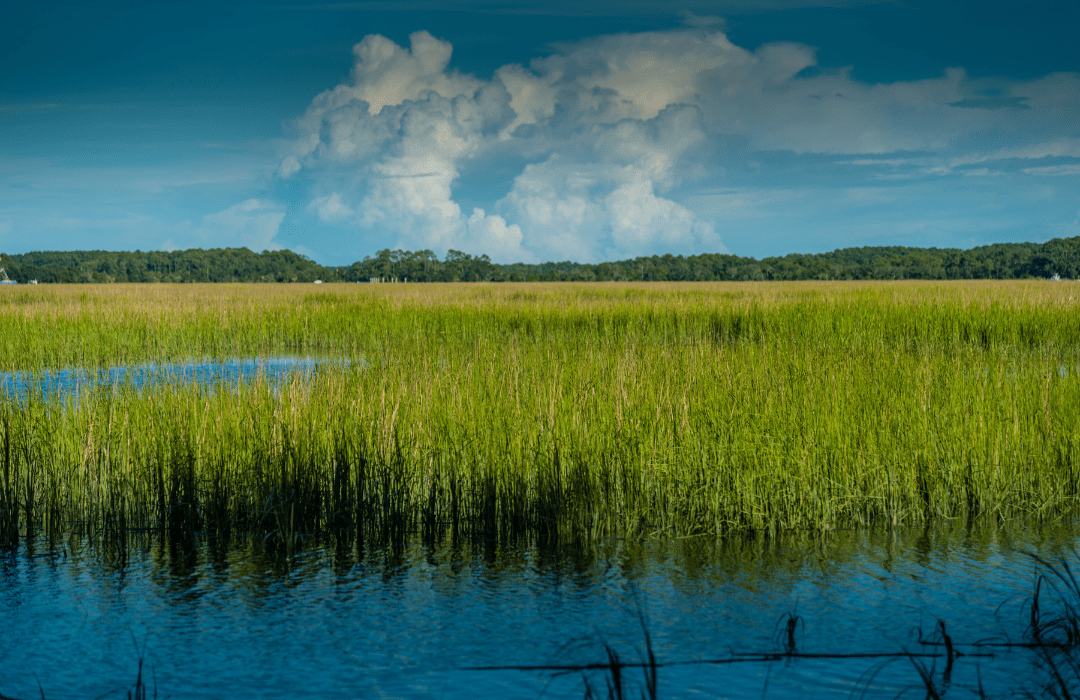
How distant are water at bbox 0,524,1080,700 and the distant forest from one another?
293ft

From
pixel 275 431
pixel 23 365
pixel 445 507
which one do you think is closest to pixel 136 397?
pixel 275 431

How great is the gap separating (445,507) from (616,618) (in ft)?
5.55

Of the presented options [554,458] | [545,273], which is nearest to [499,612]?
[554,458]

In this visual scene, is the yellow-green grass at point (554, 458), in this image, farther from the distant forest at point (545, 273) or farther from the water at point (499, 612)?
the distant forest at point (545, 273)

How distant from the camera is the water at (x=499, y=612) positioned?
320 cm

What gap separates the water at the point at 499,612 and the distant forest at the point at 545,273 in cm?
8930

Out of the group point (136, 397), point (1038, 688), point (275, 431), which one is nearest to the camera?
point (1038, 688)

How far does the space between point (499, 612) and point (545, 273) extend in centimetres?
11765

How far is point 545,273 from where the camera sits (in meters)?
121

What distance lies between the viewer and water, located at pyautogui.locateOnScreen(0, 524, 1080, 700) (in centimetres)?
320

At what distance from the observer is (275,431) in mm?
5652

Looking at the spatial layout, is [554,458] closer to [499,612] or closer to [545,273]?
[499,612]

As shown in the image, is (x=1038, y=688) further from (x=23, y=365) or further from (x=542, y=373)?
(x=23, y=365)

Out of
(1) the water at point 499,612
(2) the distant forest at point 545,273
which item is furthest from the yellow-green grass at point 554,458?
(2) the distant forest at point 545,273
